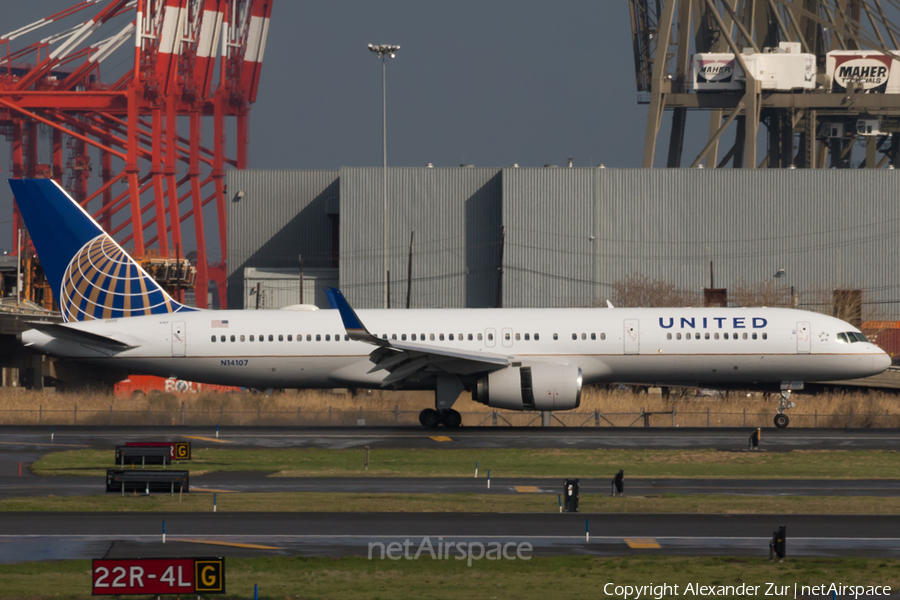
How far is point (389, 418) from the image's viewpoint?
45625 millimetres

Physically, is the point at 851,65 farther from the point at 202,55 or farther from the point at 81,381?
the point at 81,381

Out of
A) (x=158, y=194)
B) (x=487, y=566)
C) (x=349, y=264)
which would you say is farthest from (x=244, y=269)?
(x=487, y=566)

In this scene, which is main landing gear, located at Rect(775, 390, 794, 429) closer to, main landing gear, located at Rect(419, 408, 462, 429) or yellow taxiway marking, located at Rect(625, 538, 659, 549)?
main landing gear, located at Rect(419, 408, 462, 429)

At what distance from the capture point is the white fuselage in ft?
131

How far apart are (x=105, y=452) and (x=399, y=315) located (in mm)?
12500

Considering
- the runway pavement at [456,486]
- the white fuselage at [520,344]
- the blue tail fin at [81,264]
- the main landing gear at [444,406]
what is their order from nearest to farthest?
the runway pavement at [456,486], the main landing gear at [444,406], the white fuselage at [520,344], the blue tail fin at [81,264]

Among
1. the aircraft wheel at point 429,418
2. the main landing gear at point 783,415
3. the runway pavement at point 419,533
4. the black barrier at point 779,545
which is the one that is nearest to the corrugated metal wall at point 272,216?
the aircraft wheel at point 429,418

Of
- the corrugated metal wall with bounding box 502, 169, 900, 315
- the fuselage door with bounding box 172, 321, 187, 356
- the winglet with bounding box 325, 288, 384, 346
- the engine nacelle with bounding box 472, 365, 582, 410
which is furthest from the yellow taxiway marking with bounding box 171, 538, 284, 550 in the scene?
the corrugated metal wall with bounding box 502, 169, 900, 315

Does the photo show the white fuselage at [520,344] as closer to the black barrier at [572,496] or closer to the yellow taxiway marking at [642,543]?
the black barrier at [572,496]

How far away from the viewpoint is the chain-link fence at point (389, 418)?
145 ft

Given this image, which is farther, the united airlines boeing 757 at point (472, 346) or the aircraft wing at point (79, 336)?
the united airlines boeing 757 at point (472, 346)

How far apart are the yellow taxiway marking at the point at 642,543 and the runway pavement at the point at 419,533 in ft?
0.06

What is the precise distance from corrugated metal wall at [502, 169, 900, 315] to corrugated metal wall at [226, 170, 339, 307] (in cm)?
1862

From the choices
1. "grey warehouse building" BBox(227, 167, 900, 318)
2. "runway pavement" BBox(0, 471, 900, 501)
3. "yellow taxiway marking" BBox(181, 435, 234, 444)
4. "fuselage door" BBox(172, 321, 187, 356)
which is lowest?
"runway pavement" BBox(0, 471, 900, 501)
